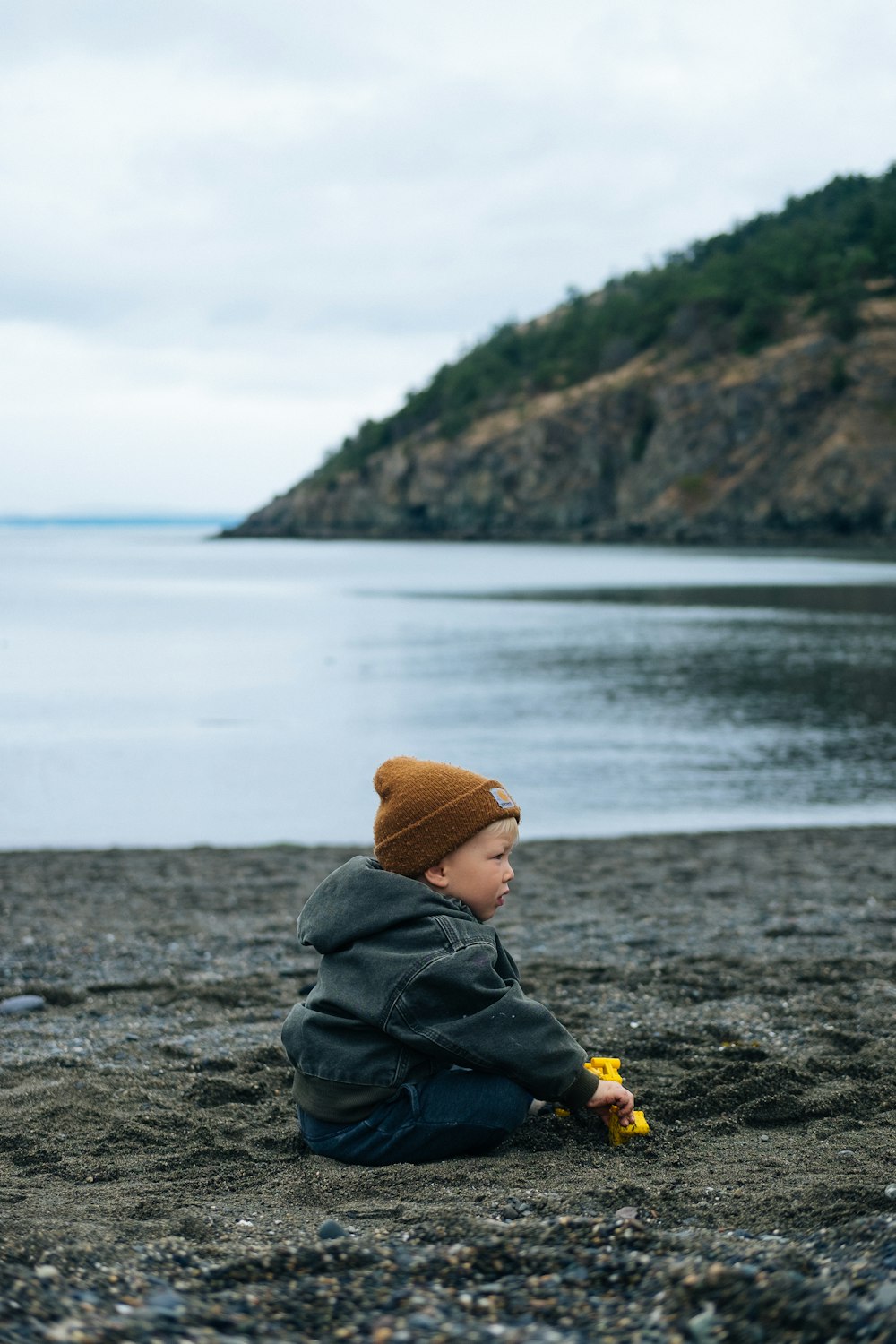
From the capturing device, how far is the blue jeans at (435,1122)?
3484 millimetres

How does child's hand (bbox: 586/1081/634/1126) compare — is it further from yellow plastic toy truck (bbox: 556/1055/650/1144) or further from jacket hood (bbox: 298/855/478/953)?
jacket hood (bbox: 298/855/478/953)

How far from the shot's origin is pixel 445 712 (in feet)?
57.6

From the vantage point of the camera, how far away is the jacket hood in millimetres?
3439

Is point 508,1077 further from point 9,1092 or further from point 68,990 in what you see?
point 68,990

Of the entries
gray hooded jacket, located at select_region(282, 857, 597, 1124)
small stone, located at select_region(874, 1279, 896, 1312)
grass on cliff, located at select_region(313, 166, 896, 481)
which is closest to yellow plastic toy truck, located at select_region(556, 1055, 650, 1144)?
gray hooded jacket, located at select_region(282, 857, 597, 1124)

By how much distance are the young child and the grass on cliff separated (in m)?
98.8

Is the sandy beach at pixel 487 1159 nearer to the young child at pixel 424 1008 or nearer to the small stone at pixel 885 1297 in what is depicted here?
the small stone at pixel 885 1297

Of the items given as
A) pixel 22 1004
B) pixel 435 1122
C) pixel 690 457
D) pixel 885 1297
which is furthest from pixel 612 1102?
pixel 690 457

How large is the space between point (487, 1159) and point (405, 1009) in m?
0.54

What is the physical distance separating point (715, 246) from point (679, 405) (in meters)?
42.9

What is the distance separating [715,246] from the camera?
133500mm

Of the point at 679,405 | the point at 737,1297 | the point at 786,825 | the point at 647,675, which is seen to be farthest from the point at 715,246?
the point at 737,1297

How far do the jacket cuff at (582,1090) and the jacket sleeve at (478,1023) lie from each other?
7cm

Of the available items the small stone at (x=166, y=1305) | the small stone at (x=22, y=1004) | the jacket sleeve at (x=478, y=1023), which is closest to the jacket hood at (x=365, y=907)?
the jacket sleeve at (x=478, y=1023)
